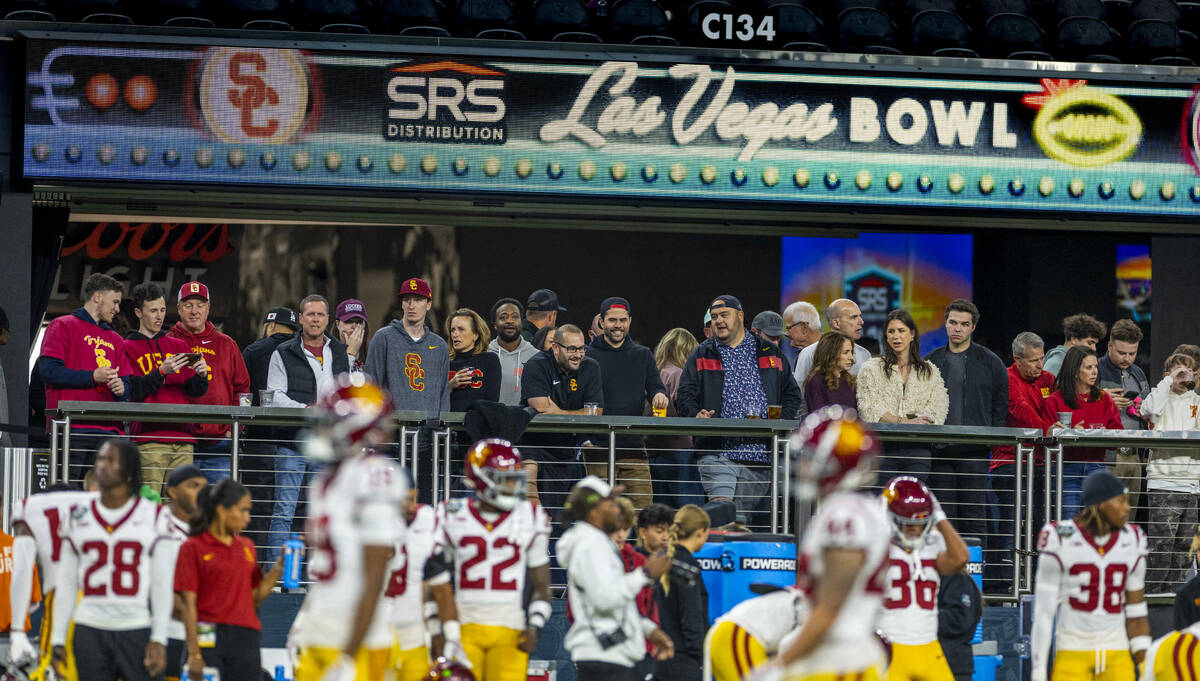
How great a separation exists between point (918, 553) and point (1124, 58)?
30.8 ft

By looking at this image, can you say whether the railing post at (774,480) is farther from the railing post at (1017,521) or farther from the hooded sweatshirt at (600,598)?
the hooded sweatshirt at (600,598)

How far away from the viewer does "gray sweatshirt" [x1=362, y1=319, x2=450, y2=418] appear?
11.8m

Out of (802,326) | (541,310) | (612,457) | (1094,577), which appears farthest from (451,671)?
(802,326)

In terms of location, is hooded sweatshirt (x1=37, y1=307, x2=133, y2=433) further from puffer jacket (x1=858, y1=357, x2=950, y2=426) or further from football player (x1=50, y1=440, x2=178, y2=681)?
puffer jacket (x1=858, y1=357, x2=950, y2=426)

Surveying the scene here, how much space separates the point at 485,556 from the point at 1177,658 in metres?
3.86

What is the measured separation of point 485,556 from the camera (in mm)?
9398

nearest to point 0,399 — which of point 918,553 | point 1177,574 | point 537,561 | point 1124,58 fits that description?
point 537,561

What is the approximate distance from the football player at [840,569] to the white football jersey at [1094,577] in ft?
11.4

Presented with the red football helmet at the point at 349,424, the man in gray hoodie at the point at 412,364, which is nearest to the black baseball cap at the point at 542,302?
the man in gray hoodie at the point at 412,364

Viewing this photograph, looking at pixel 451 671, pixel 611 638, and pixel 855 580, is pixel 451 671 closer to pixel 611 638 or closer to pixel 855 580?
pixel 611 638

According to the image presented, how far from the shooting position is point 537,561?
9492 mm

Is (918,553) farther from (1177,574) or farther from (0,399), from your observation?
(0,399)

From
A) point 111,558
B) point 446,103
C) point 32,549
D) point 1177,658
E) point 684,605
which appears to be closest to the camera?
point 111,558

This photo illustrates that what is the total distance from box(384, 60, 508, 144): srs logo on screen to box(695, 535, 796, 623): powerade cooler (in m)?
5.18
